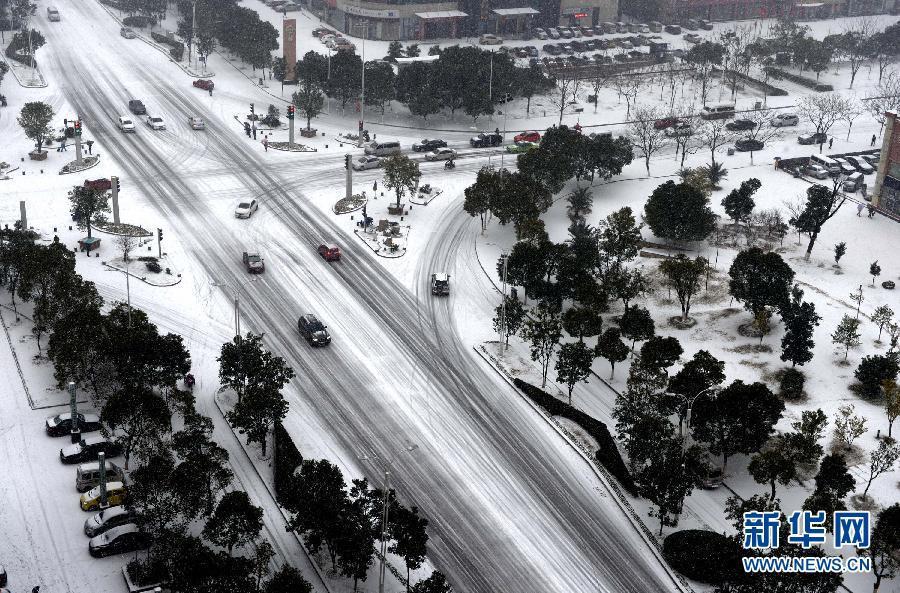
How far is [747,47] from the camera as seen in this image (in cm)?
16888

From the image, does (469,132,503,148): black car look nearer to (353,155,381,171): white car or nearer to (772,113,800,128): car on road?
(353,155,381,171): white car

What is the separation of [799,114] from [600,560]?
346 ft

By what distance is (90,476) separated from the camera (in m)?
67.8

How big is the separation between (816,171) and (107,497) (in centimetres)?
9580

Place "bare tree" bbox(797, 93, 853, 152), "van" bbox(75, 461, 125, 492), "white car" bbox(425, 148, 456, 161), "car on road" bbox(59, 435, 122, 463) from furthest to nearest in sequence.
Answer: "bare tree" bbox(797, 93, 853, 152) → "white car" bbox(425, 148, 456, 161) → "car on road" bbox(59, 435, 122, 463) → "van" bbox(75, 461, 125, 492)

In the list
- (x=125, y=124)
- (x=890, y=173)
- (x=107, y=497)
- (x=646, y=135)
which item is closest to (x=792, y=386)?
(x=890, y=173)

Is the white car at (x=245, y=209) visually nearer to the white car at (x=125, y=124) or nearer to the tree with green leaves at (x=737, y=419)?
the white car at (x=125, y=124)

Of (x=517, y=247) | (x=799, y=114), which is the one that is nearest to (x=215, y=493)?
(x=517, y=247)

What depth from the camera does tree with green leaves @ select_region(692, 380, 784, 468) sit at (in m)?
70.1

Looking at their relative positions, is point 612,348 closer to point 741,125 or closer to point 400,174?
point 400,174

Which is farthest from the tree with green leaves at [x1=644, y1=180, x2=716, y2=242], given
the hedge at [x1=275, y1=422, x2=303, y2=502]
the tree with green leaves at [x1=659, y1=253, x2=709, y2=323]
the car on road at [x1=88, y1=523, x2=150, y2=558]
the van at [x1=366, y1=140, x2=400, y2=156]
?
the car on road at [x1=88, y1=523, x2=150, y2=558]

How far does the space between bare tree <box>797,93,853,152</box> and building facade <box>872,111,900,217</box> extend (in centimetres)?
2290

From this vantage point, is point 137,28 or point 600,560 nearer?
point 600,560

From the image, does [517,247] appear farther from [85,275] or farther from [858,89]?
[858,89]
